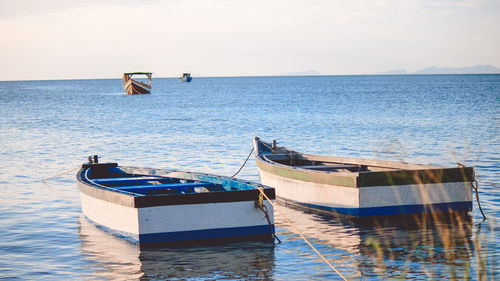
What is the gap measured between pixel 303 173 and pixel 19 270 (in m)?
6.52

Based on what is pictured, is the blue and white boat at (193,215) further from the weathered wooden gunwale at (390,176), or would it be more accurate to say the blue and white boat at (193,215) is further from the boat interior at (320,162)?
the boat interior at (320,162)

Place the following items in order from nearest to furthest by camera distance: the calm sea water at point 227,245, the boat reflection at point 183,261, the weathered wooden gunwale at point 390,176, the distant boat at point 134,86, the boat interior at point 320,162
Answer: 1. the boat reflection at point 183,261
2. the calm sea water at point 227,245
3. the weathered wooden gunwale at point 390,176
4. the boat interior at point 320,162
5. the distant boat at point 134,86

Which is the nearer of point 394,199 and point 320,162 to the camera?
point 394,199

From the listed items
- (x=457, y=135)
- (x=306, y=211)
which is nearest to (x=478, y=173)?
(x=306, y=211)

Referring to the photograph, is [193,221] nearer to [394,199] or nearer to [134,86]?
[394,199]

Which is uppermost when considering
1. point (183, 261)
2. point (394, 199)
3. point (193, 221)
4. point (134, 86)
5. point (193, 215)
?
point (134, 86)

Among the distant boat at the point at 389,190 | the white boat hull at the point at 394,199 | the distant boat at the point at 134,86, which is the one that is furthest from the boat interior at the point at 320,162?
the distant boat at the point at 134,86

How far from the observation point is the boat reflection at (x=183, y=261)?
383 inches

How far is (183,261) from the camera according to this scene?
1028 centimetres

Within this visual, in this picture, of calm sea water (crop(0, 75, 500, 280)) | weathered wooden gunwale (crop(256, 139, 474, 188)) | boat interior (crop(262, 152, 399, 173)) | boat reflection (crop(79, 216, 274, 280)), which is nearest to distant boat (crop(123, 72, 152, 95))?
calm sea water (crop(0, 75, 500, 280))

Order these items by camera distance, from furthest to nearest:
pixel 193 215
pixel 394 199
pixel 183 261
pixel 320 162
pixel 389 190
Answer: pixel 320 162 < pixel 394 199 < pixel 389 190 < pixel 193 215 < pixel 183 261

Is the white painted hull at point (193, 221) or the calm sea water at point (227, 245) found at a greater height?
the white painted hull at point (193, 221)

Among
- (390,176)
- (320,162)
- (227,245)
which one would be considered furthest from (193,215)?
(320,162)

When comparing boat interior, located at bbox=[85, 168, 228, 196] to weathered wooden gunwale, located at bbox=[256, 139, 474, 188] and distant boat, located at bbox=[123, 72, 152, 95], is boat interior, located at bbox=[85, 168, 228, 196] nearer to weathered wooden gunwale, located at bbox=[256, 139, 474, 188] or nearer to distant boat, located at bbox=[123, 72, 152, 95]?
weathered wooden gunwale, located at bbox=[256, 139, 474, 188]
